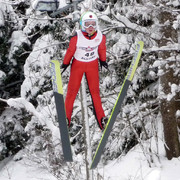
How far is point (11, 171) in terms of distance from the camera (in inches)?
552

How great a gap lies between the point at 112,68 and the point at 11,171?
7.77 metres

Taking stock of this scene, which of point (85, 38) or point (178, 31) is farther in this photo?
point (178, 31)

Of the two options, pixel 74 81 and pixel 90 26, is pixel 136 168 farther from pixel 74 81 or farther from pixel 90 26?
pixel 90 26

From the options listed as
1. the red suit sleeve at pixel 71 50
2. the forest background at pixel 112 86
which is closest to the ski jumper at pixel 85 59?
the red suit sleeve at pixel 71 50

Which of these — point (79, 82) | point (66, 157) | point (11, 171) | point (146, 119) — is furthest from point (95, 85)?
point (11, 171)

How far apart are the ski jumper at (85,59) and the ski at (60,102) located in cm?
29

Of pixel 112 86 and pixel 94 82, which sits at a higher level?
pixel 94 82

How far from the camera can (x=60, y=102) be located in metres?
4.02

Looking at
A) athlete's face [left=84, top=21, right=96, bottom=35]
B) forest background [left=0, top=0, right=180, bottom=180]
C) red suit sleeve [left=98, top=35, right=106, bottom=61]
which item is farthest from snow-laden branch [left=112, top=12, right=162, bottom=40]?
athlete's face [left=84, top=21, right=96, bottom=35]

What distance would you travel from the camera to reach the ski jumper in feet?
13.5

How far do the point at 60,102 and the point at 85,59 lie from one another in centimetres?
72

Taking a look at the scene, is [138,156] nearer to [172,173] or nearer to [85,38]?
[172,173]

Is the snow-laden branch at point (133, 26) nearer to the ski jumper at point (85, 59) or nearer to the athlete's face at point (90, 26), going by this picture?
the ski jumper at point (85, 59)

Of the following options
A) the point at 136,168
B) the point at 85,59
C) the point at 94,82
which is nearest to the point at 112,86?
the point at 136,168
